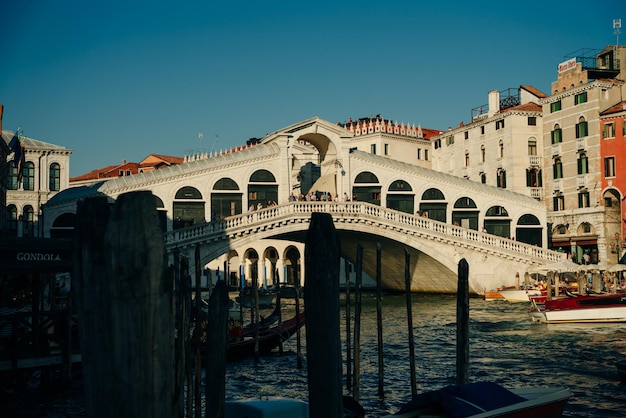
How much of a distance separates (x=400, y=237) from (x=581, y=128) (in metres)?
10.3

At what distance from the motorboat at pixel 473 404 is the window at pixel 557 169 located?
89.3 feet

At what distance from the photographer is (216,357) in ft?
23.8

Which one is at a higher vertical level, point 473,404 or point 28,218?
point 28,218

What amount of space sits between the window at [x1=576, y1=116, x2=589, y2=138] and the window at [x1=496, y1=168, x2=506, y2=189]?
15.6ft

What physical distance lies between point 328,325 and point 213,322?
10.5 feet

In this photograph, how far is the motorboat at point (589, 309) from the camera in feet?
68.8

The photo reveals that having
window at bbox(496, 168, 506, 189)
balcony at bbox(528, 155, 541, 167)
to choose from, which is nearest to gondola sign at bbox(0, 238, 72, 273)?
balcony at bbox(528, 155, 541, 167)

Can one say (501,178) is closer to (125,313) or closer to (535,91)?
(535,91)

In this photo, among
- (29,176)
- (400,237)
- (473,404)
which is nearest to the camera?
(473,404)

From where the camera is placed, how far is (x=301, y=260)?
42.2 meters

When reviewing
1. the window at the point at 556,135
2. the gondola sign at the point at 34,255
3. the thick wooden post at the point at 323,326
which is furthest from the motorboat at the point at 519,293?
the thick wooden post at the point at 323,326

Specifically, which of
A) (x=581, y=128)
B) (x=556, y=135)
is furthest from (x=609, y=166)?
(x=556, y=135)

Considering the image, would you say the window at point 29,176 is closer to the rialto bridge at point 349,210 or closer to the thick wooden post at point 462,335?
the rialto bridge at point 349,210

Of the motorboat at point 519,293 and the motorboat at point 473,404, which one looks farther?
the motorboat at point 519,293
